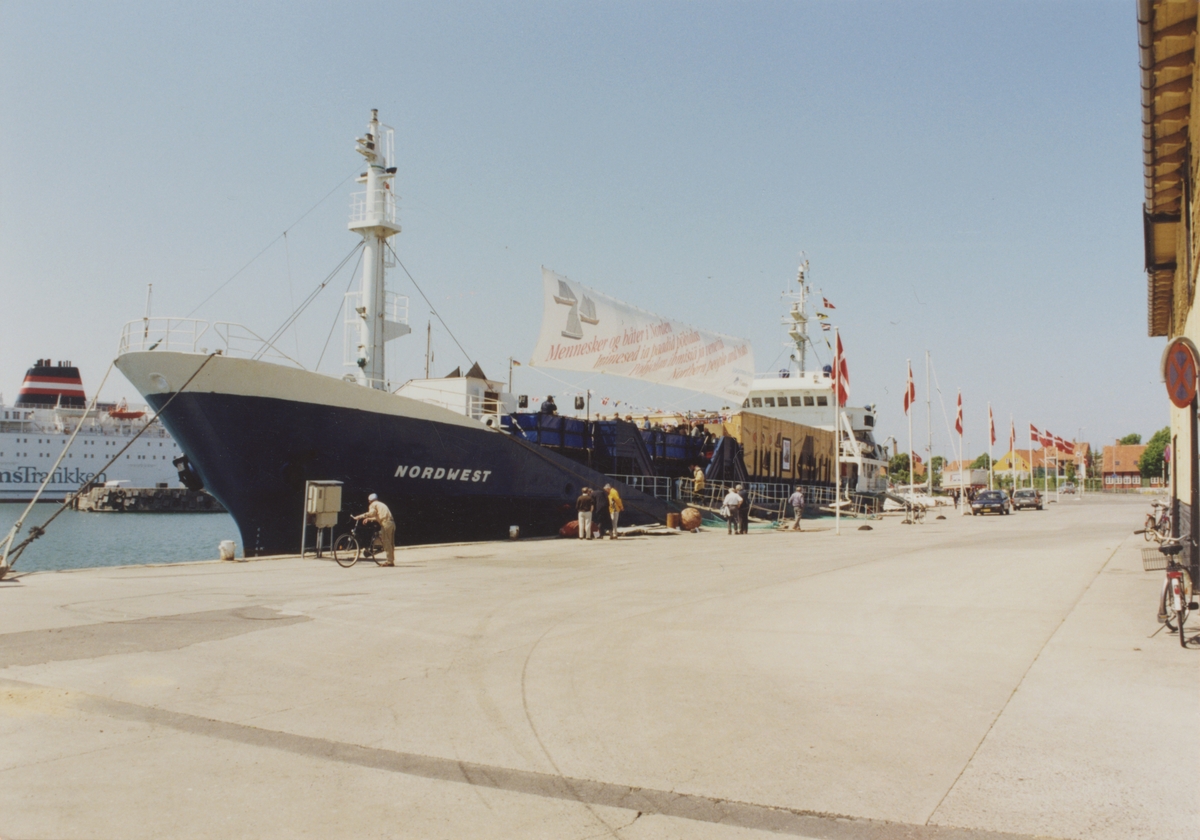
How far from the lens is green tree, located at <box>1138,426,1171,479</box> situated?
124 m

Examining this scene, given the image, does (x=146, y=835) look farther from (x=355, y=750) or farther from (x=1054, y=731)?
(x=1054, y=731)

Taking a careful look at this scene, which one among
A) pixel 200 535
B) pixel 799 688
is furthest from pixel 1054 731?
pixel 200 535

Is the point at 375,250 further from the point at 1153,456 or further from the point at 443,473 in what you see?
the point at 1153,456

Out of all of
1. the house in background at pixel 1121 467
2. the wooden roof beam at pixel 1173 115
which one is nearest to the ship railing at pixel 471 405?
the wooden roof beam at pixel 1173 115

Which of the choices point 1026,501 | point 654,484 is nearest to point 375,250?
point 654,484

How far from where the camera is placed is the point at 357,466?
20797 mm

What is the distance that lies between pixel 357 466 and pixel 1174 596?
16.8 m

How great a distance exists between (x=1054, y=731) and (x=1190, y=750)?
747 mm

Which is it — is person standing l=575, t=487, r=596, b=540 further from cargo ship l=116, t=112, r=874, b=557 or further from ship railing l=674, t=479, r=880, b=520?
ship railing l=674, t=479, r=880, b=520

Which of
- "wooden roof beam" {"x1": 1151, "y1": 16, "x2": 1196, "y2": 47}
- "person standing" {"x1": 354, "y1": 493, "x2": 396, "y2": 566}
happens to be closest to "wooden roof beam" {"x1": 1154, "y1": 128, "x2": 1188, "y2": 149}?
"wooden roof beam" {"x1": 1151, "y1": 16, "x2": 1196, "y2": 47}

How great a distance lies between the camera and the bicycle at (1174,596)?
8.34 m

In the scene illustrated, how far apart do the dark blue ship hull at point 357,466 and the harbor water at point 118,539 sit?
9.75 meters

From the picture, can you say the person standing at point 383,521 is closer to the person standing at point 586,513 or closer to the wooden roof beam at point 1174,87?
the person standing at point 586,513

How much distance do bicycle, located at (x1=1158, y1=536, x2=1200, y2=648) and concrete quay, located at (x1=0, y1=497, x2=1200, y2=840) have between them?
0.24m
